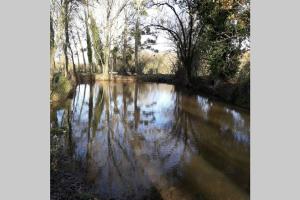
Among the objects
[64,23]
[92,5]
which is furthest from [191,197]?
[64,23]

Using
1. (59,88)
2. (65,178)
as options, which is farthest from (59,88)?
(65,178)

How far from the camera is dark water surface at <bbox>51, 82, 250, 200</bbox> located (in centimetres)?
514

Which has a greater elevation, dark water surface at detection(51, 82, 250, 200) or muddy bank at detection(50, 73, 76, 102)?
muddy bank at detection(50, 73, 76, 102)

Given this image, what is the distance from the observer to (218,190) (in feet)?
16.6

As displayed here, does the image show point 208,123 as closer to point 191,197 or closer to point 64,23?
point 191,197

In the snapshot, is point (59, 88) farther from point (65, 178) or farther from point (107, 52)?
point (65, 178)

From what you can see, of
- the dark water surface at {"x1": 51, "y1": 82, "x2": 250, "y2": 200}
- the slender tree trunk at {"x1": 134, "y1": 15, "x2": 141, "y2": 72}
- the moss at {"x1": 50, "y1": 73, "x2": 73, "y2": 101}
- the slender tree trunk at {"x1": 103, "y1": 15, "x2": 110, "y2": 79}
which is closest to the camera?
the dark water surface at {"x1": 51, "y1": 82, "x2": 250, "y2": 200}

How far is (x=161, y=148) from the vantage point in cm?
719

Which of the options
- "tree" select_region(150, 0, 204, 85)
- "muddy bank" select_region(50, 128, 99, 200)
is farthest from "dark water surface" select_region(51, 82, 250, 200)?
"tree" select_region(150, 0, 204, 85)

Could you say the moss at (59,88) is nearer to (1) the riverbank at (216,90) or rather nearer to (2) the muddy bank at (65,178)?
(1) the riverbank at (216,90)

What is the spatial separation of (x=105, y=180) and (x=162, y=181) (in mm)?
902

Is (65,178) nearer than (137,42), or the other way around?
(65,178)

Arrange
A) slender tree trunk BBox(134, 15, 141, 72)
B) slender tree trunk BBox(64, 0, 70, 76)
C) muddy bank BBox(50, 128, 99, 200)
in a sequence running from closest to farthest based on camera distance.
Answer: muddy bank BBox(50, 128, 99, 200) → slender tree trunk BBox(64, 0, 70, 76) → slender tree trunk BBox(134, 15, 141, 72)

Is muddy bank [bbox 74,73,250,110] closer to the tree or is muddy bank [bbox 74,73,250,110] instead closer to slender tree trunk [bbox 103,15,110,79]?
the tree
